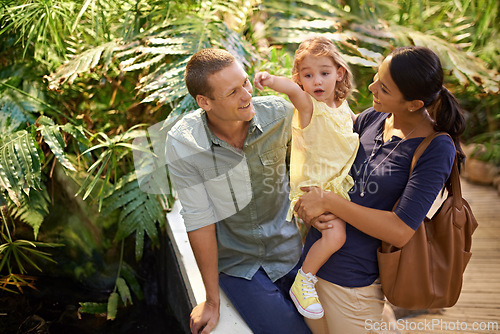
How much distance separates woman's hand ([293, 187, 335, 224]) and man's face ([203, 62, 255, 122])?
13.9 inches

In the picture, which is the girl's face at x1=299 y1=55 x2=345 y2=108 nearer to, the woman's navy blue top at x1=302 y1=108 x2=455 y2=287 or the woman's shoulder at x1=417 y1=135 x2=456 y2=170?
the woman's navy blue top at x1=302 y1=108 x2=455 y2=287

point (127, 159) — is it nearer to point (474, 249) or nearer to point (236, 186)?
point (236, 186)

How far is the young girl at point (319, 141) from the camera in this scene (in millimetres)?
1592

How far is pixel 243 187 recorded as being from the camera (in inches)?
73.2

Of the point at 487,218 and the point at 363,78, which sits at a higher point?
the point at 363,78

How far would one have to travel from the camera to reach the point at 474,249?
3227mm

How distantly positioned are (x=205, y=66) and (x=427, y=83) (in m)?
0.75

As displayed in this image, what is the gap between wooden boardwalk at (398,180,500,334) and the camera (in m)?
2.24

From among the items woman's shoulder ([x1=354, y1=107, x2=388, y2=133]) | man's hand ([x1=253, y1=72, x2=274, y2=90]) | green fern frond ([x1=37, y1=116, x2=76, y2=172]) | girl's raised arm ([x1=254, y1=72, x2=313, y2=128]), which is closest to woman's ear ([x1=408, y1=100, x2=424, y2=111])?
woman's shoulder ([x1=354, y1=107, x2=388, y2=133])

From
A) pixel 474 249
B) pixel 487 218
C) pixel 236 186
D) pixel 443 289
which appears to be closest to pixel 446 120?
pixel 443 289

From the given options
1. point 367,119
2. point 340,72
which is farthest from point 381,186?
point 340,72

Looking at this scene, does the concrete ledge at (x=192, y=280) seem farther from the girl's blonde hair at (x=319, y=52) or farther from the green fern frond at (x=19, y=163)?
the girl's blonde hair at (x=319, y=52)

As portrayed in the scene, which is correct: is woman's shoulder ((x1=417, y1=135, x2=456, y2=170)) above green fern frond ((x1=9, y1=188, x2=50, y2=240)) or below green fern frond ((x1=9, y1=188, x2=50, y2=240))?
above

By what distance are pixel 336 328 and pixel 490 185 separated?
3.25 m
